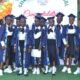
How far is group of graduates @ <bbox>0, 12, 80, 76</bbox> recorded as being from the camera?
13.0 meters

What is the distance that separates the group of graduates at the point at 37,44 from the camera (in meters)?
13.0

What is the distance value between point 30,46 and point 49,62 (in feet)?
2.34

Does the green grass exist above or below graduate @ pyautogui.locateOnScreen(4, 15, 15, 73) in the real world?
below

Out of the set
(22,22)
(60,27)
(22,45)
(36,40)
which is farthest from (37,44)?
(60,27)

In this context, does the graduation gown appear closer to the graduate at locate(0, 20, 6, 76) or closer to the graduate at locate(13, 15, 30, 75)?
the graduate at locate(13, 15, 30, 75)

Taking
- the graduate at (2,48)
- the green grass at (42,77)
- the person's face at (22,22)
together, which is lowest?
the green grass at (42,77)

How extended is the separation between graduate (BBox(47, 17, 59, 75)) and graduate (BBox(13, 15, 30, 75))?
588 mm

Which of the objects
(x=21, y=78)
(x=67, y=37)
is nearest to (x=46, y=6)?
(x=67, y=37)

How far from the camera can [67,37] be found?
1331 cm

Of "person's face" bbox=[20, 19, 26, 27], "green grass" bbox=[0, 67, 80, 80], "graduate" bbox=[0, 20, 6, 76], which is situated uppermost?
"person's face" bbox=[20, 19, 26, 27]

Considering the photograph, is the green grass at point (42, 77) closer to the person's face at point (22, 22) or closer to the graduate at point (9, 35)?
the graduate at point (9, 35)

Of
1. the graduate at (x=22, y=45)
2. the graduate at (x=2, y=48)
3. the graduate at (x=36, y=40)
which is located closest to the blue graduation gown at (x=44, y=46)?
the graduate at (x=36, y=40)

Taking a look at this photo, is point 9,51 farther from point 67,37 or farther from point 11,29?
point 67,37

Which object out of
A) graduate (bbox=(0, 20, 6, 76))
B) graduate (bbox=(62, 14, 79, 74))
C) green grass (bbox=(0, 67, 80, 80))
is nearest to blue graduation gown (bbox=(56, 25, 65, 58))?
graduate (bbox=(62, 14, 79, 74))
